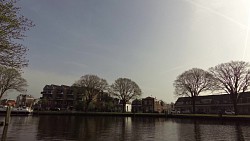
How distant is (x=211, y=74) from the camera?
70.1m

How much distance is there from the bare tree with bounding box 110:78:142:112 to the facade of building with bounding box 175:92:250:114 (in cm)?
3403

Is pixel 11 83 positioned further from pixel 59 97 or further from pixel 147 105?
pixel 147 105

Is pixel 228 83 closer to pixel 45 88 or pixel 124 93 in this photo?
pixel 124 93

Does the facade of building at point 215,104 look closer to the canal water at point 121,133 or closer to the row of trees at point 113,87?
the row of trees at point 113,87

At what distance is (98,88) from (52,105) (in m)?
49.9

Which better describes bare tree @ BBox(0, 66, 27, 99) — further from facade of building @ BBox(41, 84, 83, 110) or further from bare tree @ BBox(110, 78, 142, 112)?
facade of building @ BBox(41, 84, 83, 110)

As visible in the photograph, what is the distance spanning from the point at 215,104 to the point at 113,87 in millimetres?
56026

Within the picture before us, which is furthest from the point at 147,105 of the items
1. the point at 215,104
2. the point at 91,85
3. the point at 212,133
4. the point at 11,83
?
the point at 212,133

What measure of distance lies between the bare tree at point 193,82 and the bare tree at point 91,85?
36.0 metres

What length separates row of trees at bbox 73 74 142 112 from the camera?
9515cm

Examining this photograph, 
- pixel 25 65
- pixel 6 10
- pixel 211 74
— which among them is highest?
pixel 211 74

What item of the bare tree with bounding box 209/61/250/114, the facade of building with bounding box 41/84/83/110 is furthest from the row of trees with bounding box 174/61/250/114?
the facade of building with bounding box 41/84/83/110

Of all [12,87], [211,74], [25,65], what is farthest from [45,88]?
[25,65]

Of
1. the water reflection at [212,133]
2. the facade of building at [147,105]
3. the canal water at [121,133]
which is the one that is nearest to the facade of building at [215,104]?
the facade of building at [147,105]
